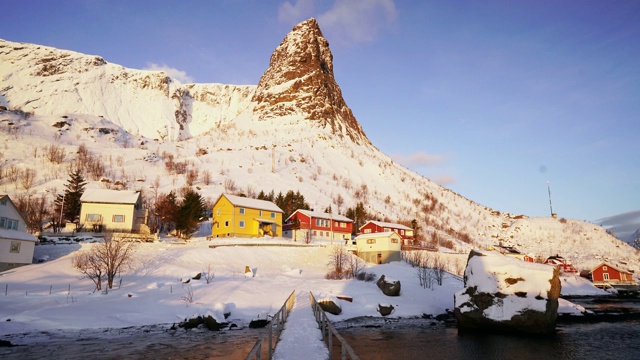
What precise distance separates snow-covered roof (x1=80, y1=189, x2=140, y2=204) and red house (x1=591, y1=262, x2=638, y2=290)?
292 ft

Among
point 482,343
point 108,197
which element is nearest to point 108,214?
point 108,197

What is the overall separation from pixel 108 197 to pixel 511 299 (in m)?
54.4

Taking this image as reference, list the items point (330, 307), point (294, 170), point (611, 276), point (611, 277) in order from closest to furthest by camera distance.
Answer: point (330, 307)
point (611, 277)
point (611, 276)
point (294, 170)

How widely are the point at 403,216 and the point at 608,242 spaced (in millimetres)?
60923

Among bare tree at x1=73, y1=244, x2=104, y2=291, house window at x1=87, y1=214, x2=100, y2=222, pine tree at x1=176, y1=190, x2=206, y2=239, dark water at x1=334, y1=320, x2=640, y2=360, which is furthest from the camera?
pine tree at x1=176, y1=190, x2=206, y2=239

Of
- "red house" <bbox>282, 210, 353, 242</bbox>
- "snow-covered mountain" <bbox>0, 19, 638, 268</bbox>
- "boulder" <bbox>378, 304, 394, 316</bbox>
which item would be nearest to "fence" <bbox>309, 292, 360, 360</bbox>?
→ "boulder" <bbox>378, 304, 394, 316</bbox>

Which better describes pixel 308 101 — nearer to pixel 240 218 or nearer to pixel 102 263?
pixel 240 218

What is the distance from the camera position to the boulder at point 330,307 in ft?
102

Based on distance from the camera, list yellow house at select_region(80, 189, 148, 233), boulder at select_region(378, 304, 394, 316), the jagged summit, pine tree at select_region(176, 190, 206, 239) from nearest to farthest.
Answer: boulder at select_region(378, 304, 394, 316) < yellow house at select_region(80, 189, 148, 233) < pine tree at select_region(176, 190, 206, 239) < the jagged summit

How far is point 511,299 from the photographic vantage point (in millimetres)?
27750

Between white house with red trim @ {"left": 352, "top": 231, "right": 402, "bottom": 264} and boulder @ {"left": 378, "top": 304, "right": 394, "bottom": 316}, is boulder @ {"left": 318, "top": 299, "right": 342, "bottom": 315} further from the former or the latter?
white house with red trim @ {"left": 352, "top": 231, "right": 402, "bottom": 264}

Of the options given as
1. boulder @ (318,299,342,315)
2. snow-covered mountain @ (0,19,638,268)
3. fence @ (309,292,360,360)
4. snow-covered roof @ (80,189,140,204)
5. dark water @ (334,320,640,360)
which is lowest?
dark water @ (334,320,640,360)

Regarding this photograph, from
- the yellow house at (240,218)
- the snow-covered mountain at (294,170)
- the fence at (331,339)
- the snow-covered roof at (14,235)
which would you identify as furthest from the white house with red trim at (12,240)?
the snow-covered mountain at (294,170)

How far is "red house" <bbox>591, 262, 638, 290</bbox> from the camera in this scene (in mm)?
74150
